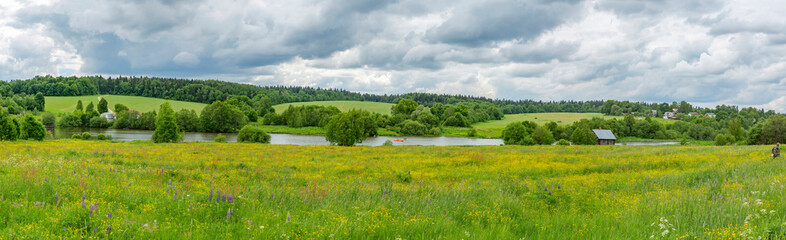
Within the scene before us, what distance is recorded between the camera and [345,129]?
6338 centimetres

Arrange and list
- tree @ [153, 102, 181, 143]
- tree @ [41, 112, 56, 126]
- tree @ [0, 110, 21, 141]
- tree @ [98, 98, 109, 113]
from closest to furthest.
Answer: tree @ [0, 110, 21, 141]
tree @ [153, 102, 181, 143]
tree @ [41, 112, 56, 126]
tree @ [98, 98, 109, 113]

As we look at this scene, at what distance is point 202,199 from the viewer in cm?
666

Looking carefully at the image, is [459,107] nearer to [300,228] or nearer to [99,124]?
[99,124]

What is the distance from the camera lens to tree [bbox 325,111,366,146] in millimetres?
63125

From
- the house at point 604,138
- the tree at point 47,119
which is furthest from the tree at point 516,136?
the tree at point 47,119

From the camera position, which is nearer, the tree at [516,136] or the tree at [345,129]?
the tree at [345,129]

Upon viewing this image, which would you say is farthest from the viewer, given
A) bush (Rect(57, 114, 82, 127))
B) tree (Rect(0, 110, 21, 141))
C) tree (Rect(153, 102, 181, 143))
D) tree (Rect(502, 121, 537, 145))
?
bush (Rect(57, 114, 82, 127))

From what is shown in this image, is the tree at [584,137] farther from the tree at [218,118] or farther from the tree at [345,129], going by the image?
the tree at [218,118]

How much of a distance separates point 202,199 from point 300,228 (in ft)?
7.94

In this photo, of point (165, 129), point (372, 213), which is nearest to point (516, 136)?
point (165, 129)

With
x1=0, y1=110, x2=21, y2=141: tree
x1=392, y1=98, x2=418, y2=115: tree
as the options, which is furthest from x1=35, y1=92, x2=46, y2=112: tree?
x1=392, y1=98, x2=418, y2=115: tree

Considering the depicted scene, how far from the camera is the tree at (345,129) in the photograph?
63125mm

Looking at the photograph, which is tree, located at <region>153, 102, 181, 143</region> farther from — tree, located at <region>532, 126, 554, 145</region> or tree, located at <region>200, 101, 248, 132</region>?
tree, located at <region>532, 126, 554, 145</region>

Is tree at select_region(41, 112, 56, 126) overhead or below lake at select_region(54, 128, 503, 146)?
overhead
